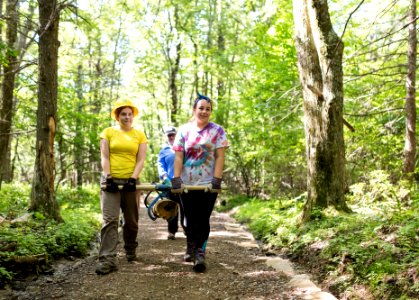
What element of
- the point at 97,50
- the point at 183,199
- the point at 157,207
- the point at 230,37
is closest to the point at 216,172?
the point at 183,199

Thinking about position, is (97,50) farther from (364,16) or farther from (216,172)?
(216,172)

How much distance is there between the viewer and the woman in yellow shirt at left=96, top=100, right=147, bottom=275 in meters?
5.11

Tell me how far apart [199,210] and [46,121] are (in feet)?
12.7

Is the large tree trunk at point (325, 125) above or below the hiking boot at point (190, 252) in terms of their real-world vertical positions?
above

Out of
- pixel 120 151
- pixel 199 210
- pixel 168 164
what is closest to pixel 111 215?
pixel 120 151

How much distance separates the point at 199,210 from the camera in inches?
207

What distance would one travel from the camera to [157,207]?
5809 mm

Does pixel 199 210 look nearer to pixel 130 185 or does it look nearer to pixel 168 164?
pixel 130 185

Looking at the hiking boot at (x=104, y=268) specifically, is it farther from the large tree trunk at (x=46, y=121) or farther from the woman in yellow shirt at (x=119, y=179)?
the large tree trunk at (x=46, y=121)

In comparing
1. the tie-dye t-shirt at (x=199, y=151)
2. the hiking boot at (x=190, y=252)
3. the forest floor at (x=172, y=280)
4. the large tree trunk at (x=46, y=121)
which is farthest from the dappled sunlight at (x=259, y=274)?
the large tree trunk at (x=46, y=121)

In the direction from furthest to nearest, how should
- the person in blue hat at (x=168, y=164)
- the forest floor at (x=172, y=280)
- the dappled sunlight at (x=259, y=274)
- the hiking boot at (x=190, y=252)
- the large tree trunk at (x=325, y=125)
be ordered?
Answer: the person in blue hat at (x=168, y=164) → the large tree trunk at (x=325, y=125) → the hiking boot at (x=190, y=252) → the dappled sunlight at (x=259, y=274) → the forest floor at (x=172, y=280)

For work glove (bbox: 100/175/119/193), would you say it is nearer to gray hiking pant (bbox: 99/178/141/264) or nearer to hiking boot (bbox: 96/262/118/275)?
gray hiking pant (bbox: 99/178/141/264)

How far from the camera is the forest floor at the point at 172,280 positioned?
4156 millimetres

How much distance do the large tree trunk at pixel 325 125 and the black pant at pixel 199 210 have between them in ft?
7.66
